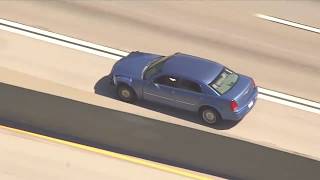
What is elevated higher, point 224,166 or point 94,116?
point 94,116

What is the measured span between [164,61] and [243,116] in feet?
8.70

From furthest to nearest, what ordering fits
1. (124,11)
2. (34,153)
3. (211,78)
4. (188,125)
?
(124,11), (211,78), (34,153), (188,125)

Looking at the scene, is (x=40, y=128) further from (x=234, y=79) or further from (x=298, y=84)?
(x=298, y=84)

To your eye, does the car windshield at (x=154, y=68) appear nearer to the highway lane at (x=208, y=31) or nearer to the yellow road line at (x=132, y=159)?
the highway lane at (x=208, y=31)

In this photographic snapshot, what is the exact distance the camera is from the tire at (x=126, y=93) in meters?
16.5

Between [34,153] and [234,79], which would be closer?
[34,153]

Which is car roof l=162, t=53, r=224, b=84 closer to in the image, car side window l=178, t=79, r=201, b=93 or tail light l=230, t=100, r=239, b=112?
car side window l=178, t=79, r=201, b=93

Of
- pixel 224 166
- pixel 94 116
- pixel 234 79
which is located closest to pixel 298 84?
pixel 234 79

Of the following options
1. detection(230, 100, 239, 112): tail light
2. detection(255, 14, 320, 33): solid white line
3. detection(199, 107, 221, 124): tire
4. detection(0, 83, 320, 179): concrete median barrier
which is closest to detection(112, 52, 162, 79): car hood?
detection(199, 107, 221, 124): tire

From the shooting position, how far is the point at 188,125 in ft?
41.4

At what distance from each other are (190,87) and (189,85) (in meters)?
0.06

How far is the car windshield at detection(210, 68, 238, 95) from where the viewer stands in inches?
616

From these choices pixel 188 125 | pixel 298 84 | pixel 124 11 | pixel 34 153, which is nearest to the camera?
pixel 188 125

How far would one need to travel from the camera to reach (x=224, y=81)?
15945mm
